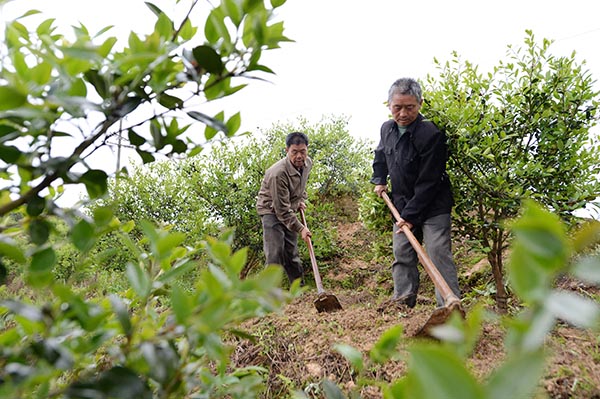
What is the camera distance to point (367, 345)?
287cm

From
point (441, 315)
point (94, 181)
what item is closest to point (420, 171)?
point (441, 315)

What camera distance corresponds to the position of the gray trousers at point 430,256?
364 cm

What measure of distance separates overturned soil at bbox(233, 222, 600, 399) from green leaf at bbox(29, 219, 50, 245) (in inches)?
40.0

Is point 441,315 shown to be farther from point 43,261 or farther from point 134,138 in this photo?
point 43,261

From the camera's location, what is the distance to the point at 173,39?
2.55 feet

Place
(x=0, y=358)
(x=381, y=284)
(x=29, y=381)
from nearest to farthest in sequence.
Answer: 1. (x=29, y=381)
2. (x=0, y=358)
3. (x=381, y=284)

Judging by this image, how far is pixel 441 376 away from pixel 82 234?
0.55m

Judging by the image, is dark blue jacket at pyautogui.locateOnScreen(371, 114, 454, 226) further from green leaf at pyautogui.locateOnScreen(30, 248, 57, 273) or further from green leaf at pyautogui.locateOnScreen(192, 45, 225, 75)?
green leaf at pyautogui.locateOnScreen(30, 248, 57, 273)

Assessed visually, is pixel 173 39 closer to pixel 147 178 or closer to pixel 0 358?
pixel 0 358

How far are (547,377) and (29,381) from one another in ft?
7.12

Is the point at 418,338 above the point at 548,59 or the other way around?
the other way around

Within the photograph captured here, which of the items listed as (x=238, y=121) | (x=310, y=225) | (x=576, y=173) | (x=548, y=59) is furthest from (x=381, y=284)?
(x=238, y=121)

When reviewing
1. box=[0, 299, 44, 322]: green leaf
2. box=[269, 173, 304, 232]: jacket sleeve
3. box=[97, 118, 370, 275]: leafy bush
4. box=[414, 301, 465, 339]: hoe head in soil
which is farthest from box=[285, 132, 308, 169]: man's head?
box=[0, 299, 44, 322]: green leaf

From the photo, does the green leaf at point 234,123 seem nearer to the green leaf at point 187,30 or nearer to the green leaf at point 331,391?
the green leaf at point 187,30
